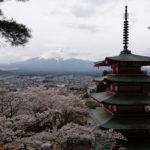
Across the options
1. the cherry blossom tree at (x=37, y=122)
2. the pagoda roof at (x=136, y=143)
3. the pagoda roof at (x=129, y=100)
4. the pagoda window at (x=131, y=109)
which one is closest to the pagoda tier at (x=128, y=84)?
the pagoda roof at (x=129, y=100)

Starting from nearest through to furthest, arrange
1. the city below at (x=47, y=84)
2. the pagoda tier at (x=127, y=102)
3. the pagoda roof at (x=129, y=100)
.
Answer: the pagoda roof at (x=129, y=100)
the pagoda tier at (x=127, y=102)
the city below at (x=47, y=84)

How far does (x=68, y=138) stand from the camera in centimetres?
801

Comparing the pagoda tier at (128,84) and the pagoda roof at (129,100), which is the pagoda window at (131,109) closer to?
the pagoda roof at (129,100)

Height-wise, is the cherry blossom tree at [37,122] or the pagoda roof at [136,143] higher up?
the cherry blossom tree at [37,122]

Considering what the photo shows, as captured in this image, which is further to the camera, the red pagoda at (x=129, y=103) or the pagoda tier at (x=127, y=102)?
the pagoda tier at (x=127, y=102)

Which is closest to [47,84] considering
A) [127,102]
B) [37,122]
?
[37,122]

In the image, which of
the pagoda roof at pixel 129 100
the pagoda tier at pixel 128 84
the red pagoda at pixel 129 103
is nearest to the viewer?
the red pagoda at pixel 129 103

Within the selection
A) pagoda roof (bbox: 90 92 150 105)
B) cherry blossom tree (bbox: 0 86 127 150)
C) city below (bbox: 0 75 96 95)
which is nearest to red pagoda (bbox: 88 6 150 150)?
pagoda roof (bbox: 90 92 150 105)

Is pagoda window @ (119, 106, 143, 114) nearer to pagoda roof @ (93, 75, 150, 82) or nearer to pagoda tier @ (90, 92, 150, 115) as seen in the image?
pagoda tier @ (90, 92, 150, 115)

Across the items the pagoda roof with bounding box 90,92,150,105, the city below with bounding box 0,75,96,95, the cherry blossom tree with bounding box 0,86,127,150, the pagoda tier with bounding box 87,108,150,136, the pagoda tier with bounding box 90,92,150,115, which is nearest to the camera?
the cherry blossom tree with bounding box 0,86,127,150

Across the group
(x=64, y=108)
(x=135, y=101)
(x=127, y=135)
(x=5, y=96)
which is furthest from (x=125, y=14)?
(x=5, y=96)

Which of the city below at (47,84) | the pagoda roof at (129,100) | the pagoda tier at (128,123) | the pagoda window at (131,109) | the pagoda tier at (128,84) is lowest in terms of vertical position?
the city below at (47,84)

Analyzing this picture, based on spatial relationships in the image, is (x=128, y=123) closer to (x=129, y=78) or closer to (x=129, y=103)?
(x=129, y=103)

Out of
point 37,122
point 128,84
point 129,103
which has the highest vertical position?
point 128,84
